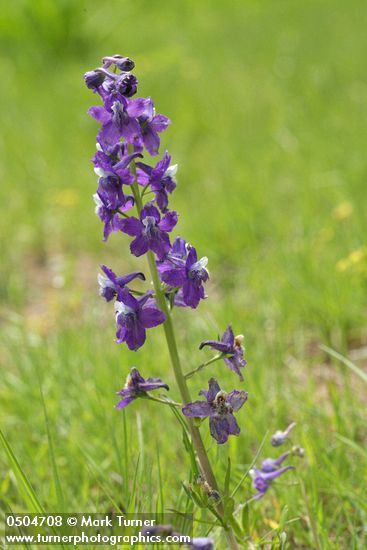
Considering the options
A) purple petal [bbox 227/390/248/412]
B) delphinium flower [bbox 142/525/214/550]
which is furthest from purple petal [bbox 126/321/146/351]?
delphinium flower [bbox 142/525/214/550]

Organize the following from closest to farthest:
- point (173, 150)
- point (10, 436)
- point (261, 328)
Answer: point (10, 436) < point (261, 328) < point (173, 150)

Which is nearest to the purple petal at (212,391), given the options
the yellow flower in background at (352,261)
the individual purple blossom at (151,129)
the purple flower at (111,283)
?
the purple flower at (111,283)

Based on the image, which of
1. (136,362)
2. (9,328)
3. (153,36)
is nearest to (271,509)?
(136,362)

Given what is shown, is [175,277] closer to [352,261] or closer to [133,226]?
[133,226]

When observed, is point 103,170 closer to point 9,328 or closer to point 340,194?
point 9,328

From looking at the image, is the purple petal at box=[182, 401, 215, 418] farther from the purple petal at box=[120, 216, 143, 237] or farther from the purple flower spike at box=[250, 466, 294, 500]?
the purple petal at box=[120, 216, 143, 237]

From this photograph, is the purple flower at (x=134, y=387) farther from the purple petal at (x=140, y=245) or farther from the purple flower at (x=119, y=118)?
the purple flower at (x=119, y=118)

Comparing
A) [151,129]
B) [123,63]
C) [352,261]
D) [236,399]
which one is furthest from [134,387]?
→ [352,261]
